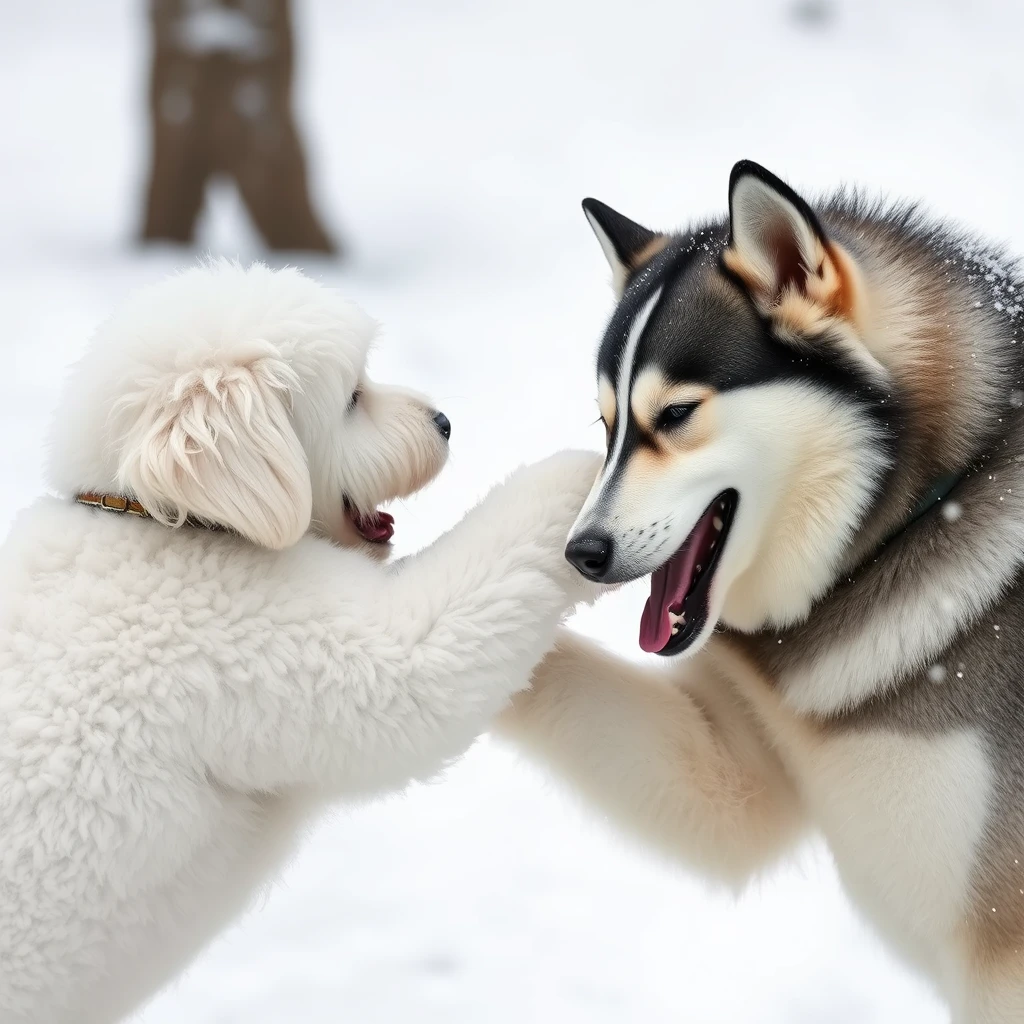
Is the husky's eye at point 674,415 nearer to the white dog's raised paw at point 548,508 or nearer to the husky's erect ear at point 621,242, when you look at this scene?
the white dog's raised paw at point 548,508

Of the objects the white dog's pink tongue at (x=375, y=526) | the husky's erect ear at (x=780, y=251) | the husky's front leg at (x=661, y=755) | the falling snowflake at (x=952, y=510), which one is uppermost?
the husky's erect ear at (x=780, y=251)

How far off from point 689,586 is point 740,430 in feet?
0.92

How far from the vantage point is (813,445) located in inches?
87.4

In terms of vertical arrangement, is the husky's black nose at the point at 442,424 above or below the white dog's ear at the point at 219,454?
below

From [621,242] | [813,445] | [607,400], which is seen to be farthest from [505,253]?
[813,445]

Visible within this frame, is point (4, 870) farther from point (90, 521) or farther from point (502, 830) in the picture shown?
point (502, 830)

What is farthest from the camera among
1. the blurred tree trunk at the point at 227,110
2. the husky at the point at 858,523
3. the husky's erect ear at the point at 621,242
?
the blurred tree trunk at the point at 227,110

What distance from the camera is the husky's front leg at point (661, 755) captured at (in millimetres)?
2494

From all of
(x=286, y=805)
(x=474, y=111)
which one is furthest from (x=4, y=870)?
(x=474, y=111)

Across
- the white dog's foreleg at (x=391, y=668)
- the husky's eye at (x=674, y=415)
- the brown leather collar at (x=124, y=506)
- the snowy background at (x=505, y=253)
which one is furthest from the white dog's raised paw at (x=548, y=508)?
the snowy background at (x=505, y=253)

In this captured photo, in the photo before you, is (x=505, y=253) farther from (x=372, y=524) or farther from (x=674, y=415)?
(x=674, y=415)

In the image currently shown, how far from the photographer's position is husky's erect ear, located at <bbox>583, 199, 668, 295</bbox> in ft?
8.64

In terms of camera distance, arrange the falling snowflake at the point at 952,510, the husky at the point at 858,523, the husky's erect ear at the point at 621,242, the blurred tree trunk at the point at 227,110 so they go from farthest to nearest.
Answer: the blurred tree trunk at the point at 227,110
the husky's erect ear at the point at 621,242
the falling snowflake at the point at 952,510
the husky at the point at 858,523

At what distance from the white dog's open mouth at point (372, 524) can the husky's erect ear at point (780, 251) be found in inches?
32.7
